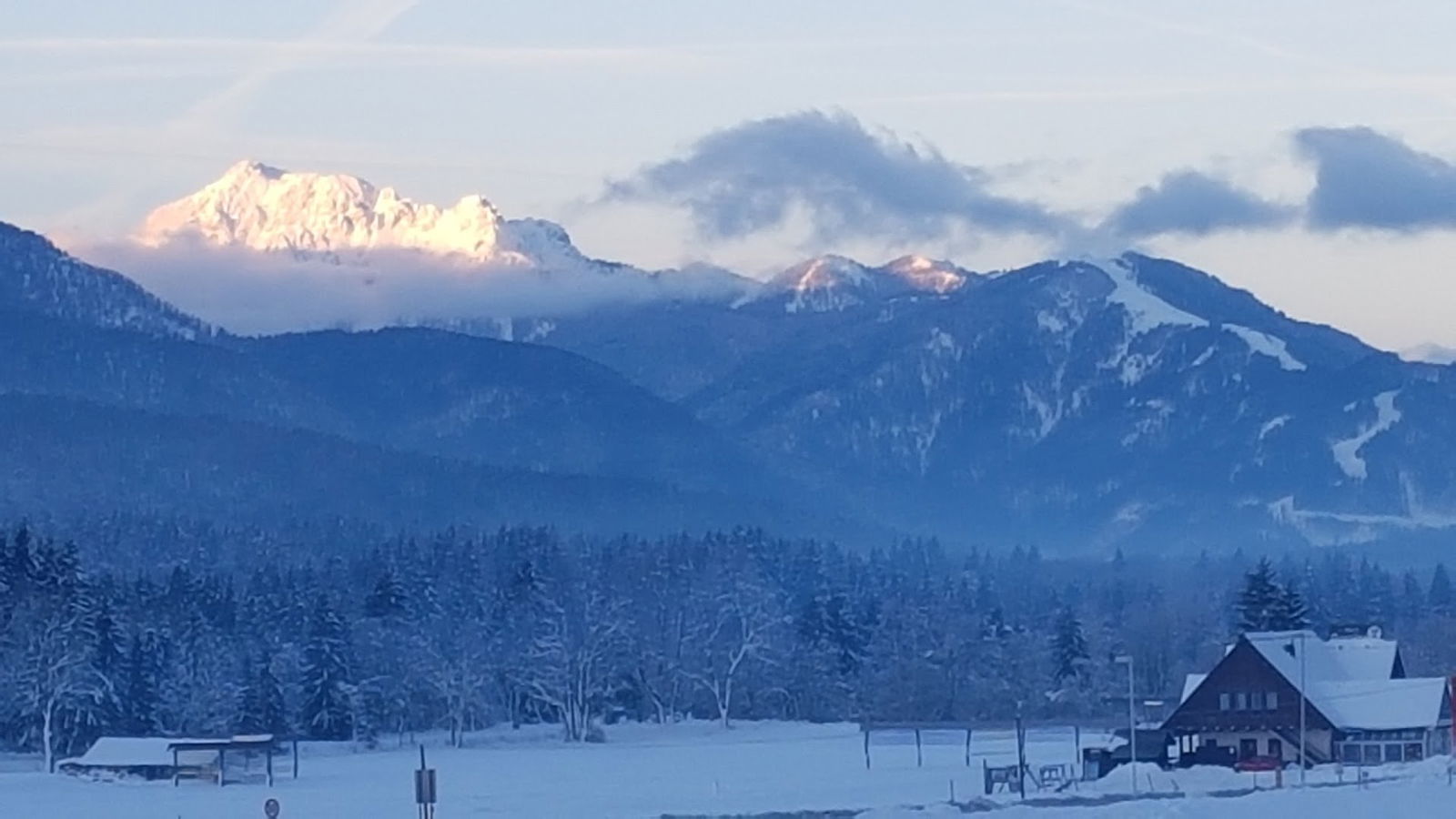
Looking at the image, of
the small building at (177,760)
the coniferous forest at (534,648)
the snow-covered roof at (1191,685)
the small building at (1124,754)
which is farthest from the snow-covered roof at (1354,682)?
the small building at (177,760)

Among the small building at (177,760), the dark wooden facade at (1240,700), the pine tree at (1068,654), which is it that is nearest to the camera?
the dark wooden facade at (1240,700)

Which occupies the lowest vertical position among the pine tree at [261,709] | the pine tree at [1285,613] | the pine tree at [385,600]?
the pine tree at [261,709]

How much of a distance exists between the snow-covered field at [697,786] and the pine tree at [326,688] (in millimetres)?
2499

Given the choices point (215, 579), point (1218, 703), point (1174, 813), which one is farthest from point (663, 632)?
point (1174, 813)

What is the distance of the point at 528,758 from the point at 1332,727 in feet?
126

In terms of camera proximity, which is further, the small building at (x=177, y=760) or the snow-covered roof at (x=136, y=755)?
the snow-covered roof at (x=136, y=755)

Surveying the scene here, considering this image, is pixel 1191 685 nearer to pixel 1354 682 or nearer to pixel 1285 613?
pixel 1354 682

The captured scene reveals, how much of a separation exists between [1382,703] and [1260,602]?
30191 millimetres

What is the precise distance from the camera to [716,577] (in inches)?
7323

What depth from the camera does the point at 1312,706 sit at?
101375mm

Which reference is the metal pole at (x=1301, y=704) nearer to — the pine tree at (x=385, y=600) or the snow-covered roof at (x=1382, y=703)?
the snow-covered roof at (x=1382, y=703)

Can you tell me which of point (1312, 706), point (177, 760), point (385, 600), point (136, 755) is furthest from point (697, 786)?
point (385, 600)

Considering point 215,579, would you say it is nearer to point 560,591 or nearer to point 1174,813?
point 560,591

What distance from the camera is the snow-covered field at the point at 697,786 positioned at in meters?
63.9
